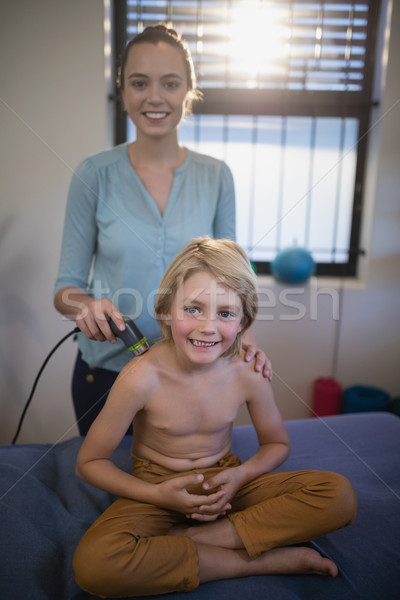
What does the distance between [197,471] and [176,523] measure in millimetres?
118

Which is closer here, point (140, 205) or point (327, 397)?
point (140, 205)

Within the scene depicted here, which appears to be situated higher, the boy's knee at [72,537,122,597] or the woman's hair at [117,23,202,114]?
the woman's hair at [117,23,202,114]

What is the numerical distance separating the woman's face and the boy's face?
18.8 inches

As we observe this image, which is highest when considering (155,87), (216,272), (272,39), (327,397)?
(272,39)

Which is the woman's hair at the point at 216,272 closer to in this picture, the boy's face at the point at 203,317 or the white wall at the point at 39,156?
the boy's face at the point at 203,317

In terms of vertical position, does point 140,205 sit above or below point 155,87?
below

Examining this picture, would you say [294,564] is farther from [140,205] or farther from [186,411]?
[140,205]

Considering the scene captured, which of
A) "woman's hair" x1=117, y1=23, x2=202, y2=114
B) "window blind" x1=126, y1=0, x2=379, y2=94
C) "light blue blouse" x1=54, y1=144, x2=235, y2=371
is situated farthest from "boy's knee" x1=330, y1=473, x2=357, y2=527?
"window blind" x1=126, y1=0, x2=379, y2=94

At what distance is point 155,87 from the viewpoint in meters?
1.28

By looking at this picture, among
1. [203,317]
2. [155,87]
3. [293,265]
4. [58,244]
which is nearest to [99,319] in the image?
[203,317]

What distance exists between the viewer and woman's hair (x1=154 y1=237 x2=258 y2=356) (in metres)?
1.08

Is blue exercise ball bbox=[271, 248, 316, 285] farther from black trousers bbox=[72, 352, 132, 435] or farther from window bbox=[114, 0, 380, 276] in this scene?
black trousers bbox=[72, 352, 132, 435]

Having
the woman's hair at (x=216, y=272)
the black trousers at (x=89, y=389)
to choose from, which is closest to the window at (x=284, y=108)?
the black trousers at (x=89, y=389)

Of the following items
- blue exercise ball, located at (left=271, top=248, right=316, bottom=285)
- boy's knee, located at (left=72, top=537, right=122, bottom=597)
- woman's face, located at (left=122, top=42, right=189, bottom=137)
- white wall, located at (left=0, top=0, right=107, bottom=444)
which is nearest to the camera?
boy's knee, located at (left=72, top=537, right=122, bottom=597)
